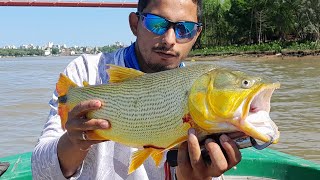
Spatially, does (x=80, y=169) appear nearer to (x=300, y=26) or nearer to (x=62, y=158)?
(x=62, y=158)

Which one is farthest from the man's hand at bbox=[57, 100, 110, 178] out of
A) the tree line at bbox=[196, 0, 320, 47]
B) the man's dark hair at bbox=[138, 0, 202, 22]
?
the tree line at bbox=[196, 0, 320, 47]

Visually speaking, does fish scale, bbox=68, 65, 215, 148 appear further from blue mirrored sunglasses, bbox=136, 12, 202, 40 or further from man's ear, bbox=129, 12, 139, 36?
man's ear, bbox=129, 12, 139, 36

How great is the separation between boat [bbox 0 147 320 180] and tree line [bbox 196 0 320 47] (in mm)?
48441

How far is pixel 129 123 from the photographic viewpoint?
2168 millimetres

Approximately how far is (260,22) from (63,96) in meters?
62.5

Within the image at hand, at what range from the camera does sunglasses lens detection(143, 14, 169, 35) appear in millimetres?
2738

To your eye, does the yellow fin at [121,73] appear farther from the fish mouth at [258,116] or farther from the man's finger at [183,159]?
the fish mouth at [258,116]

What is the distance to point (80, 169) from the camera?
257cm

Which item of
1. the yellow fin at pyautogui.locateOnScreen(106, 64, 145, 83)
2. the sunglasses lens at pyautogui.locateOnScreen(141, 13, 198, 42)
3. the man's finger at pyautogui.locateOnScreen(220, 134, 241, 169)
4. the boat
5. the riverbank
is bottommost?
the riverbank

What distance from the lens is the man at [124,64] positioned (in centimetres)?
249

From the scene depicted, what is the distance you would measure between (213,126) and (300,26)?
56.8 m

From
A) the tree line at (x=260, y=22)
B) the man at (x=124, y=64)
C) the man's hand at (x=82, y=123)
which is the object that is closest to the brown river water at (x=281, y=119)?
the man at (x=124, y=64)

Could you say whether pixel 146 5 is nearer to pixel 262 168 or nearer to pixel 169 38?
pixel 169 38

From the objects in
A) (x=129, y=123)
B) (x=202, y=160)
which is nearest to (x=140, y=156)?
(x=129, y=123)
